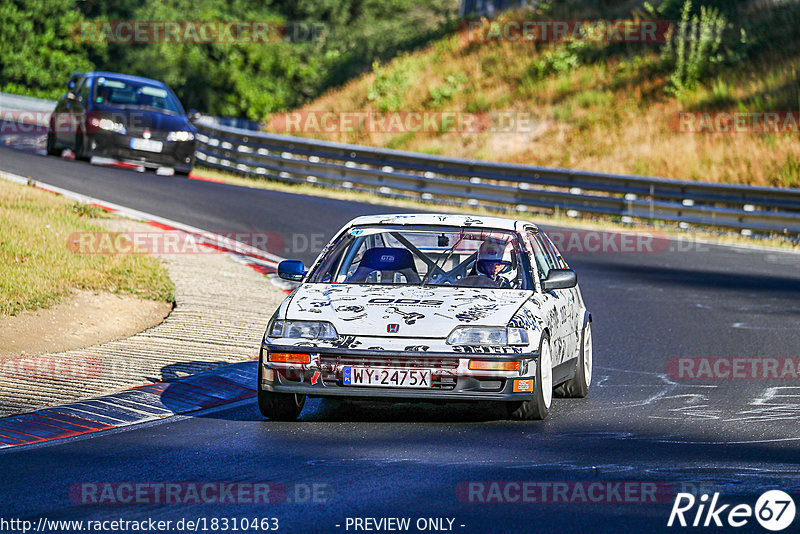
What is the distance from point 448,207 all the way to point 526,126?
33.1 ft

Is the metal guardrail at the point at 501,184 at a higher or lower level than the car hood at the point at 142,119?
lower

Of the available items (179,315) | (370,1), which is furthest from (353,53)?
(179,315)

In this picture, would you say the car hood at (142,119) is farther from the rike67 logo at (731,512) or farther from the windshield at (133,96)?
the rike67 logo at (731,512)

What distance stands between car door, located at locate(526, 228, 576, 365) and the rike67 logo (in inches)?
99.0

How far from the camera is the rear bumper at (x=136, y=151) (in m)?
24.0

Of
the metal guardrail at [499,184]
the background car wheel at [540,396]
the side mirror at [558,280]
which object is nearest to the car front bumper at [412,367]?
the background car wheel at [540,396]

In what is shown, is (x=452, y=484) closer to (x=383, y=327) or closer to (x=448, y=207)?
(x=383, y=327)

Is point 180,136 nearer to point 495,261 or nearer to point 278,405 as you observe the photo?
point 495,261

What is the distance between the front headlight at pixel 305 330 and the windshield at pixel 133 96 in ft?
57.4

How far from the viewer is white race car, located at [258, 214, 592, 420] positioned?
25.5 ft

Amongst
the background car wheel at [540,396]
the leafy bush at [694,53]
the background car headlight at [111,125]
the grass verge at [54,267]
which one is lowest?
the grass verge at [54,267]

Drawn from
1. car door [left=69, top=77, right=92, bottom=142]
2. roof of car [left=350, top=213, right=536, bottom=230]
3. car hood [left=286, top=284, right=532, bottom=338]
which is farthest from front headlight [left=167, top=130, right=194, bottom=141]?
car hood [left=286, top=284, right=532, bottom=338]

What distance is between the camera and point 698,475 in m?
6.59

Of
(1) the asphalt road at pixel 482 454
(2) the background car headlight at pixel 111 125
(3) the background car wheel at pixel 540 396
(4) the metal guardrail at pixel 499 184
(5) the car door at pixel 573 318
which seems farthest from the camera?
(2) the background car headlight at pixel 111 125
